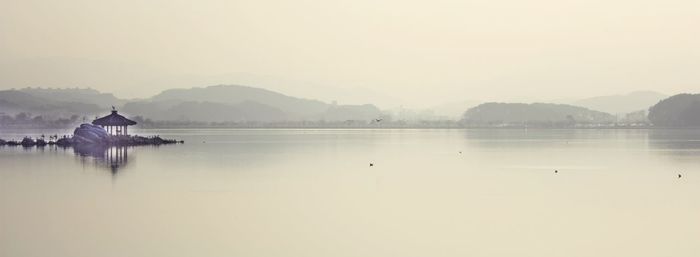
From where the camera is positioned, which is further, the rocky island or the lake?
the rocky island

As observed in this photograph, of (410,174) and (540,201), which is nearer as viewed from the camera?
(540,201)

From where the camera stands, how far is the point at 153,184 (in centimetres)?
2927

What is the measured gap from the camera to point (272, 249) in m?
15.5

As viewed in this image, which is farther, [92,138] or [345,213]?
[92,138]

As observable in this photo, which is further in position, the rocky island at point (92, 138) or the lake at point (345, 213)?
the rocky island at point (92, 138)

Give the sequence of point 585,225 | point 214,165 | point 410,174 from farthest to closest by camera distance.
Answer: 1. point 214,165
2. point 410,174
3. point 585,225

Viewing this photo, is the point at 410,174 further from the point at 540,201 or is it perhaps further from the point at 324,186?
the point at 540,201

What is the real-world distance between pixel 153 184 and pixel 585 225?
1675cm

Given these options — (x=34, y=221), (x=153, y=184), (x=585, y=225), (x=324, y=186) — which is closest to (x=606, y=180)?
(x=324, y=186)

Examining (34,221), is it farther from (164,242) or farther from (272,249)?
(272,249)

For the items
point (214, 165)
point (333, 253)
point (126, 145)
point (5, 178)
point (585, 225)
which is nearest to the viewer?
point (333, 253)

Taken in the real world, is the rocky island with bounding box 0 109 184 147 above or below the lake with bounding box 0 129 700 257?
above

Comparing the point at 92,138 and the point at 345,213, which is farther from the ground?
the point at 92,138

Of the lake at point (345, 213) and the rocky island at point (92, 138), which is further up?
the rocky island at point (92, 138)
